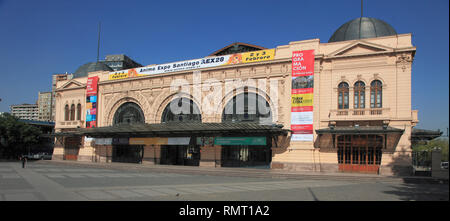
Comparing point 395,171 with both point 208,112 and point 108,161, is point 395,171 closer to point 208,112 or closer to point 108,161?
point 208,112

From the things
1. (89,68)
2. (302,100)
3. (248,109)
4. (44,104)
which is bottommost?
(248,109)

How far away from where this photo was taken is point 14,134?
50812mm

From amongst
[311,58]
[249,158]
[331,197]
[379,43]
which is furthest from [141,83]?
[331,197]

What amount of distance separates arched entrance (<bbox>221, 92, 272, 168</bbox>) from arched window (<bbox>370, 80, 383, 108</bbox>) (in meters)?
9.61

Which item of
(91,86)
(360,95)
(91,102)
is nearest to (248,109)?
(360,95)

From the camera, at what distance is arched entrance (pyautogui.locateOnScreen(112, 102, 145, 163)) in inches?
1750

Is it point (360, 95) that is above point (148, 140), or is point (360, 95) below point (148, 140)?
above

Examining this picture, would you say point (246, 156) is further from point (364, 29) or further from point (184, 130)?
point (364, 29)

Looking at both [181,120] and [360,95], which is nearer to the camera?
[360,95]

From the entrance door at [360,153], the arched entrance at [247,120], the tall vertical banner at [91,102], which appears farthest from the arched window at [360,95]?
the tall vertical banner at [91,102]

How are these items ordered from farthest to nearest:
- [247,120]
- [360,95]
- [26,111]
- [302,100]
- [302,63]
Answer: [26,111] < [247,120] < [302,63] < [302,100] < [360,95]

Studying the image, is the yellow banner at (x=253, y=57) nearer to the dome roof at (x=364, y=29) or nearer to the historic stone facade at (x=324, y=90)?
the historic stone facade at (x=324, y=90)

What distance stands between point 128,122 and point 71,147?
11593mm

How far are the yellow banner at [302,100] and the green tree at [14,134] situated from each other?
4036cm
